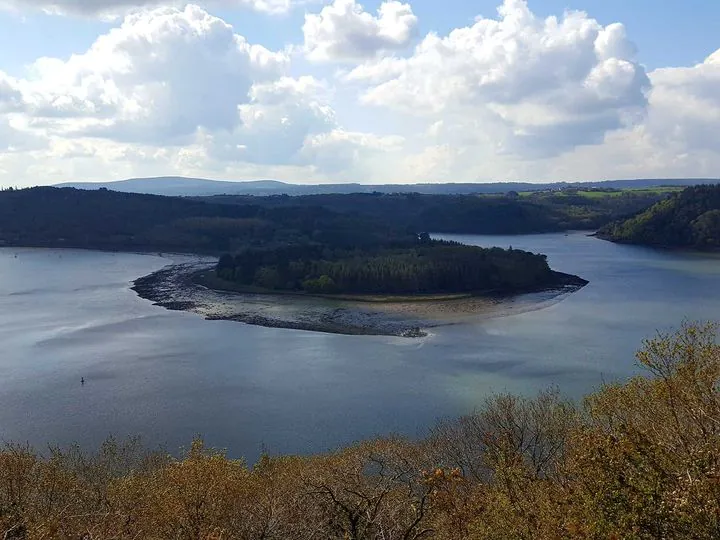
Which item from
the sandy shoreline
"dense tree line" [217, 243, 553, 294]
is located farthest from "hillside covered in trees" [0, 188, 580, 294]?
the sandy shoreline

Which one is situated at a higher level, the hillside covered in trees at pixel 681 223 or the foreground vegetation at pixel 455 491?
the hillside covered in trees at pixel 681 223

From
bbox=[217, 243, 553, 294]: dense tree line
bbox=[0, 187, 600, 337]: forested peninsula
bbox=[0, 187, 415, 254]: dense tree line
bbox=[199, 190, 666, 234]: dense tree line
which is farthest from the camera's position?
bbox=[199, 190, 666, 234]: dense tree line

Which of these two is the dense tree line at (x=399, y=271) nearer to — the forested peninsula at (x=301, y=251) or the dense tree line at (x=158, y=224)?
the forested peninsula at (x=301, y=251)

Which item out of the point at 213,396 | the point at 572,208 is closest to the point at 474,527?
the point at 213,396

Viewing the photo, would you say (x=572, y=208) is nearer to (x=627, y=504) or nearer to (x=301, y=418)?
(x=301, y=418)

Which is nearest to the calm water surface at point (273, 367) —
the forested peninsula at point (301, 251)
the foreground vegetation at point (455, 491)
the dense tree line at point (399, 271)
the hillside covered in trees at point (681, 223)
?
the forested peninsula at point (301, 251)

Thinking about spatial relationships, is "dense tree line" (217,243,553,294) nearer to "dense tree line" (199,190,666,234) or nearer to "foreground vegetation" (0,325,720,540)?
"foreground vegetation" (0,325,720,540)

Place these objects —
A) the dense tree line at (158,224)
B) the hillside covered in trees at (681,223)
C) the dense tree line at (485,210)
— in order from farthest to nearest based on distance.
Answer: the dense tree line at (485,210) < the dense tree line at (158,224) < the hillside covered in trees at (681,223)

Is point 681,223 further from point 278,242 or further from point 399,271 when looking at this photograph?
point 278,242
